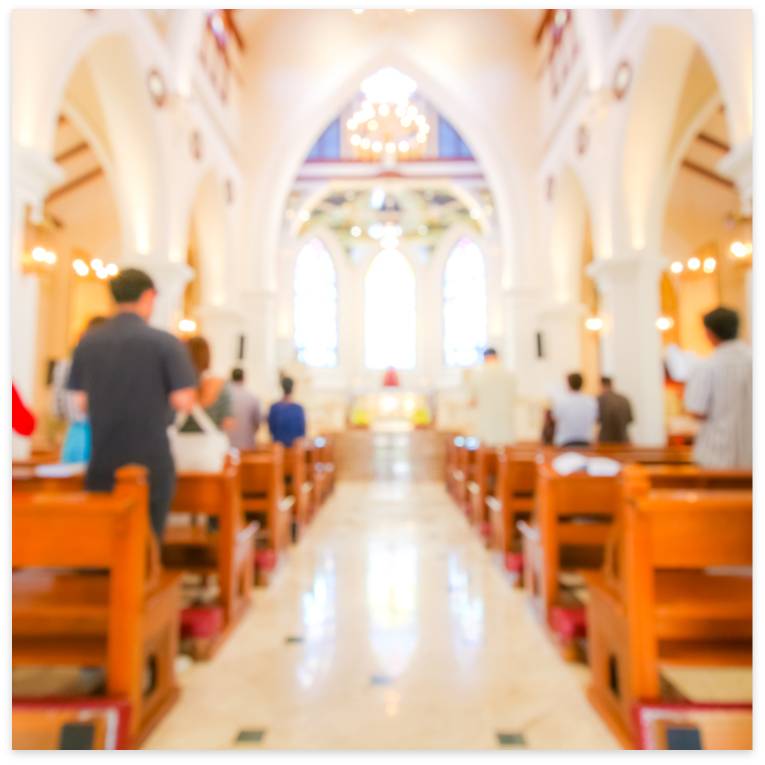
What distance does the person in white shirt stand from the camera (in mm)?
4957

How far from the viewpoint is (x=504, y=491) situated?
4.54 m

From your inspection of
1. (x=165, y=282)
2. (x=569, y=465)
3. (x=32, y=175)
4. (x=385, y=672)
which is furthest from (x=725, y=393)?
(x=165, y=282)

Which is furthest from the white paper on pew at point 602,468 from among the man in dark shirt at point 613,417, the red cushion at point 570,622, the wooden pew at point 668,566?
the man in dark shirt at point 613,417

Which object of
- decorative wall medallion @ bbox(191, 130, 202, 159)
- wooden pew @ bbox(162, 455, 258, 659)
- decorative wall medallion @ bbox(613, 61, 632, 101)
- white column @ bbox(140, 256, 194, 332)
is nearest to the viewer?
wooden pew @ bbox(162, 455, 258, 659)

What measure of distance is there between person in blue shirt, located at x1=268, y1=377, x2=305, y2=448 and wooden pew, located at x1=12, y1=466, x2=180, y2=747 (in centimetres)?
408

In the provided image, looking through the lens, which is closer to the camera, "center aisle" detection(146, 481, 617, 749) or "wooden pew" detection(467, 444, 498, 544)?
"center aisle" detection(146, 481, 617, 749)

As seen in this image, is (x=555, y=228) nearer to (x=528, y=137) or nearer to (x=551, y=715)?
(x=528, y=137)

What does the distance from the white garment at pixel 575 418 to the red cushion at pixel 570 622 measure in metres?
2.10

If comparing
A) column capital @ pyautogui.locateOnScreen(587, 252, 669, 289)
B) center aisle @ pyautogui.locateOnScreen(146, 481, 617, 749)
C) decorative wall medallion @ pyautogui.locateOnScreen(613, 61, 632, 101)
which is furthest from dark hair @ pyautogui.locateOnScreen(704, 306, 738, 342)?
decorative wall medallion @ pyautogui.locateOnScreen(613, 61, 632, 101)

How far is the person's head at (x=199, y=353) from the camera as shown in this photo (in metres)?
3.33

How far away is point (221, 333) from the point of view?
12328mm

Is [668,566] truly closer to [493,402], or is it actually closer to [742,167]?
[742,167]

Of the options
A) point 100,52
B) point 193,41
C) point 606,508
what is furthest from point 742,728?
point 193,41

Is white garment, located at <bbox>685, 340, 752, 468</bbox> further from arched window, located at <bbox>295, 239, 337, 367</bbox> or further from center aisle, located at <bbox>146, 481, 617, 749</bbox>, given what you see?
arched window, located at <bbox>295, 239, 337, 367</bbox>
